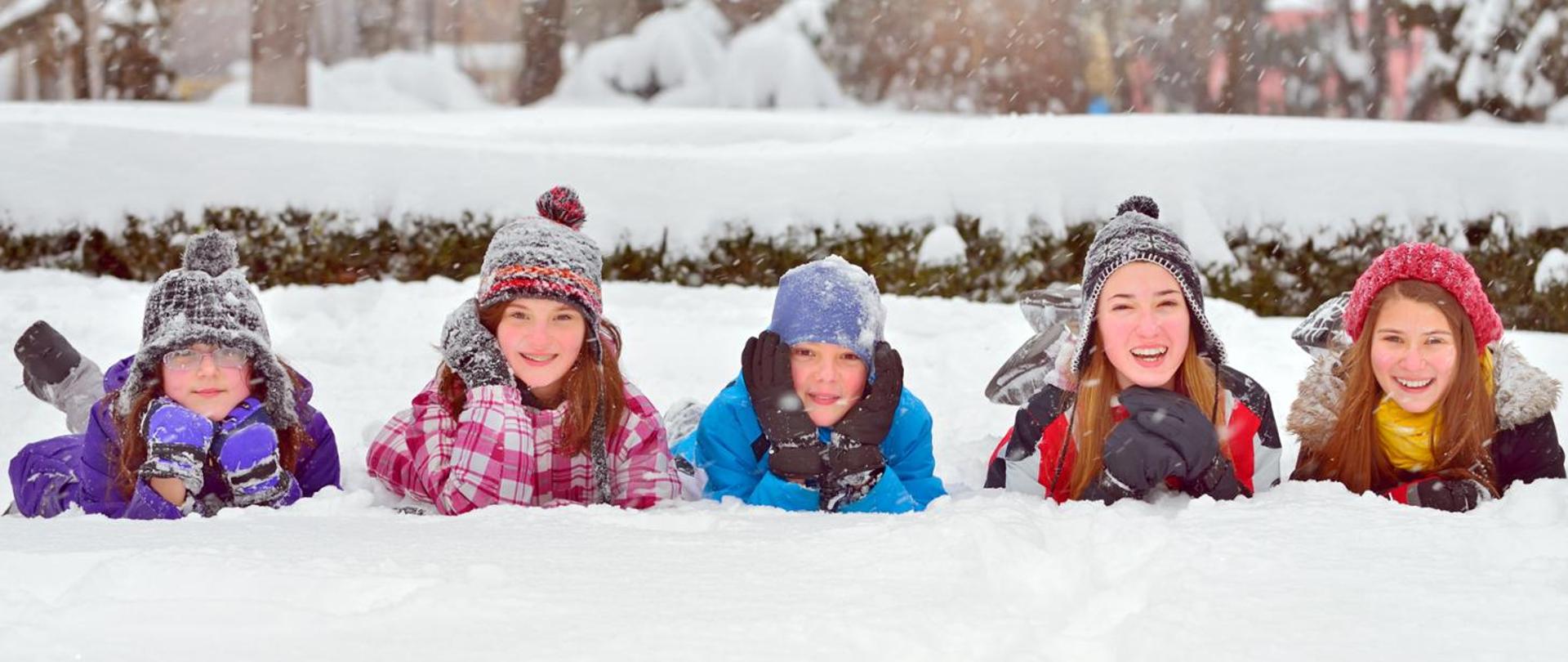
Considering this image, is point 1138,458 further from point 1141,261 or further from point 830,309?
point 830,309

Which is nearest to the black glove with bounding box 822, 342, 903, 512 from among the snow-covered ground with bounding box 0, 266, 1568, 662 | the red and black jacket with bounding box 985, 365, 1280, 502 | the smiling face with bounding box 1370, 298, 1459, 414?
the red and black jacket with bounding box 985, 365, 1280, 502

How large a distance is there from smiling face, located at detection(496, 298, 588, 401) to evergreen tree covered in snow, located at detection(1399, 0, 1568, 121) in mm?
14192

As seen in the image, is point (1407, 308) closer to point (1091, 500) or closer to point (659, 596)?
point (1091, 500)

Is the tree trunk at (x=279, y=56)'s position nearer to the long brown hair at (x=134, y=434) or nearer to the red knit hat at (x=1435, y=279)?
the long brown hair at (x=134, y=434)

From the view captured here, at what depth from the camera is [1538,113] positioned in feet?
49.8

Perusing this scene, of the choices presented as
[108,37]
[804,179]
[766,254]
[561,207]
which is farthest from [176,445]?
[108,37]

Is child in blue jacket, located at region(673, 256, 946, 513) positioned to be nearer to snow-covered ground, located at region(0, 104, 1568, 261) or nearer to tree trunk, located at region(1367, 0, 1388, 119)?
snow-covered ground, located at region(0, 104, 1568, 261)

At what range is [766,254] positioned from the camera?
8.04m

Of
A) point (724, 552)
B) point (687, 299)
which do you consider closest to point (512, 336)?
point (724, 552)

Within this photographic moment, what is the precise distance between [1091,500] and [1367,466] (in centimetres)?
95

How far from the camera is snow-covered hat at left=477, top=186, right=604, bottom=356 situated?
152 inches

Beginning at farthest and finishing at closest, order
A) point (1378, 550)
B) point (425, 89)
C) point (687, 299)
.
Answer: point (425, 89), point (687, 299), point (1378, 550)

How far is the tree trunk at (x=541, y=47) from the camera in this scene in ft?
61.7

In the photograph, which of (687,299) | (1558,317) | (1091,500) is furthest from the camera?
(1558,317)
